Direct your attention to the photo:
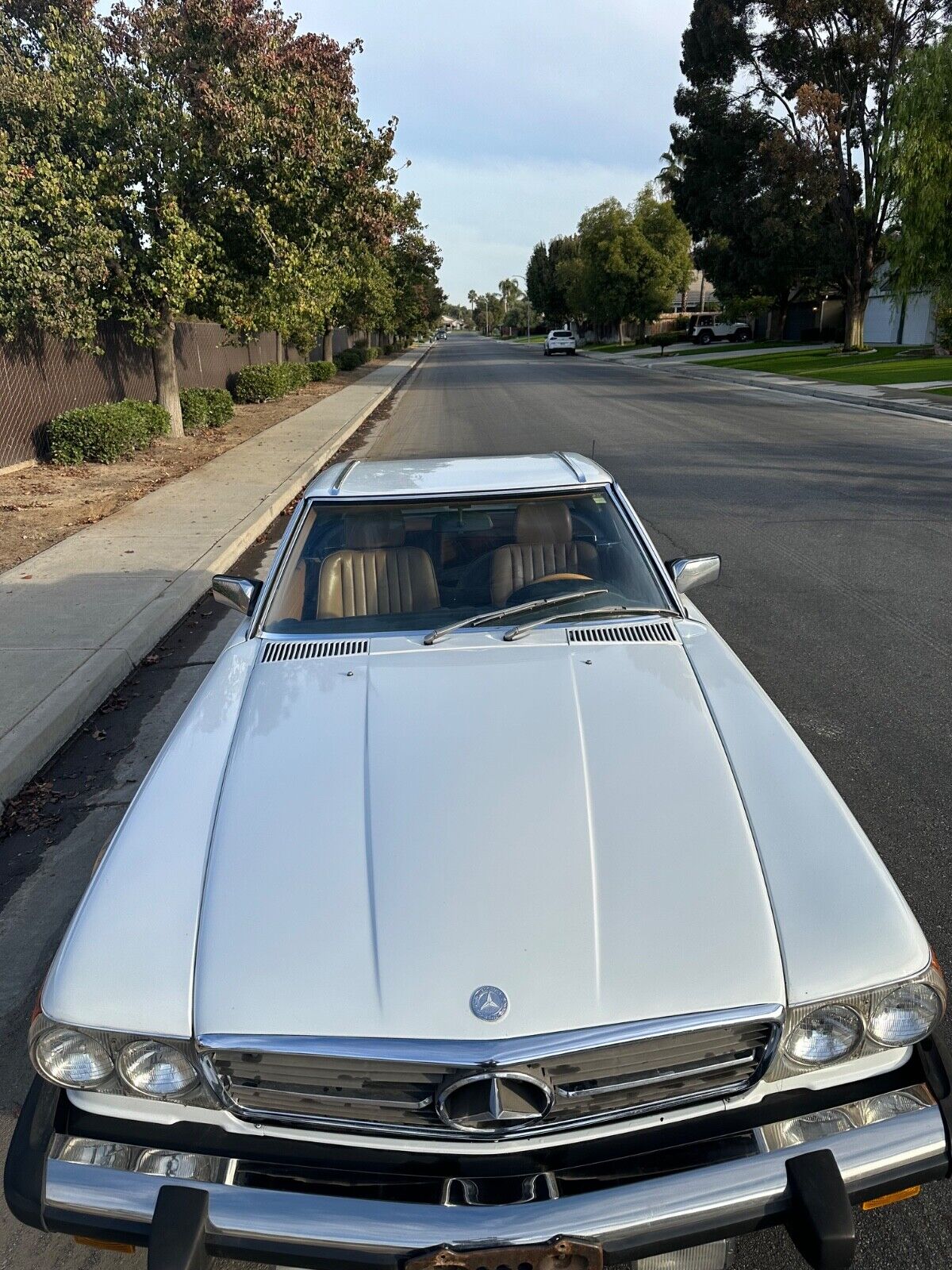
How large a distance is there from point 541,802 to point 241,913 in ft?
2.52

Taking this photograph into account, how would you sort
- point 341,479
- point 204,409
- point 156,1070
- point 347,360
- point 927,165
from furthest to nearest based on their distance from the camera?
point 347,360 → point 927,165 → point 204,409 → point 341,479 → point 156,1070

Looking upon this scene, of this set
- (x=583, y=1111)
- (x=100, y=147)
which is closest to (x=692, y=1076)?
(x=583, y=1111)

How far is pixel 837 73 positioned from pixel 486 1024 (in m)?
42.0

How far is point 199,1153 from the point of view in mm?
1956

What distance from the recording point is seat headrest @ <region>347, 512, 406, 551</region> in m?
3.85

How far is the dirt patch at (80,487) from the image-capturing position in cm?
1012

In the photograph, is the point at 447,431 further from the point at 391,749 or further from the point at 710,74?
the point at 710,74

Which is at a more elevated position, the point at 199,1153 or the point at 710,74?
the point at 710,74

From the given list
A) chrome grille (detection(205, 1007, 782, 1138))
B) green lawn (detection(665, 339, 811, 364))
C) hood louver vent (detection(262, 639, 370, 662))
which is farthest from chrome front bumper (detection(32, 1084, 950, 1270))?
green lawn (detection(665, 339, 811, 364))

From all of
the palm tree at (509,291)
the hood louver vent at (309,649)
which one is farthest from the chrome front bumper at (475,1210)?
the palm tree at (509,291)

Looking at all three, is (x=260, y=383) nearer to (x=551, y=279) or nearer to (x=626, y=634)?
(x=626, y=634)

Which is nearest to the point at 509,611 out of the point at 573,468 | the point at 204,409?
the point at 573,468

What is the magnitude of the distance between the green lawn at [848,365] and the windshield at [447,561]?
2593 cm

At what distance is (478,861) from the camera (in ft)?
7.36
